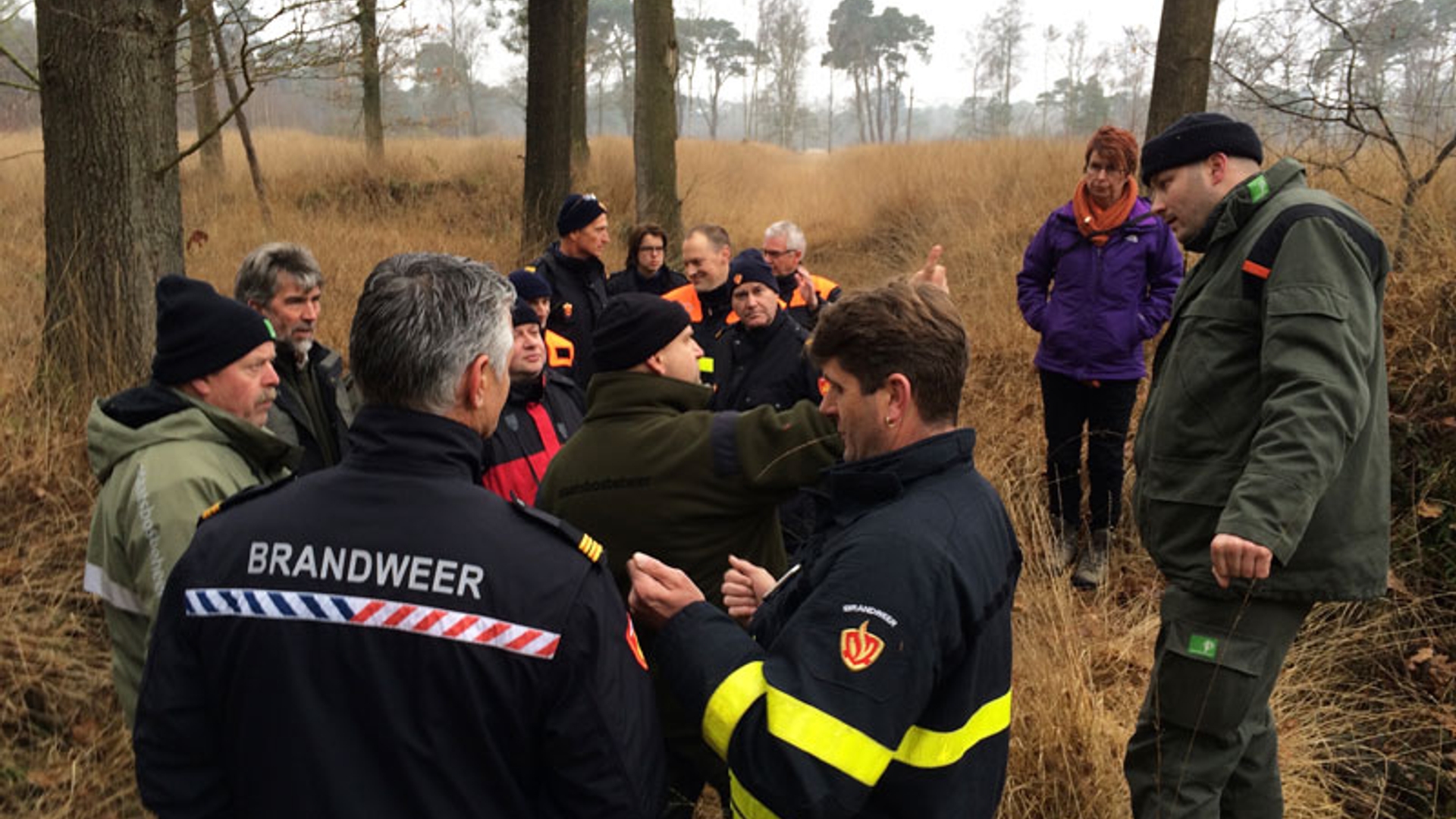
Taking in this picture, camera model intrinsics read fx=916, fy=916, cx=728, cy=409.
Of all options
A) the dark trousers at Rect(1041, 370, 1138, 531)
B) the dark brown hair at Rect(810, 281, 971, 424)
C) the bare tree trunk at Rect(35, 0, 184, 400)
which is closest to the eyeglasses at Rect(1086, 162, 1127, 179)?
the dark trousers at Rect(1041, 370, 1138, 531)

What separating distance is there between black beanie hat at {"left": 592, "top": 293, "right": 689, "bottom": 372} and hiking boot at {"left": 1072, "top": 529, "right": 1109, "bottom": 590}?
3110mm

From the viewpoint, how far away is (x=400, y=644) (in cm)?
128

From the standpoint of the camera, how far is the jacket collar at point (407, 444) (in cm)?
135

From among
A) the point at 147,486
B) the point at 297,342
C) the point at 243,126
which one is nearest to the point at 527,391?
the point at 297,342

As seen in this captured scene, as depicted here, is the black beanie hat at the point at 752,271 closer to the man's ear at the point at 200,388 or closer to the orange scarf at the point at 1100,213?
the orange scarf at the point at 1100,213

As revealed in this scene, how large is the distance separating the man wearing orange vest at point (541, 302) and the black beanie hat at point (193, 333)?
169 centimetres

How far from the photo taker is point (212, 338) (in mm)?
2217

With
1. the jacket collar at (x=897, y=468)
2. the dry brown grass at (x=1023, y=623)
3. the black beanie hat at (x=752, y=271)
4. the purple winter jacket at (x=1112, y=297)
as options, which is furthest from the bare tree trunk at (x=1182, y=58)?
the jacket collar at (x=897, y=468)

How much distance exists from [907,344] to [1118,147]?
329cm

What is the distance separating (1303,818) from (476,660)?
2842 millimetres

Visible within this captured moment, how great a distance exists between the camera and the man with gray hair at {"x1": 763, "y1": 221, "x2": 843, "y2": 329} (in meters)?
5.45

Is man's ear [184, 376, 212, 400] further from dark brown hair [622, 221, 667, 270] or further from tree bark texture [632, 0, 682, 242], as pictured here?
tree bark texture [632, 0, 682, 242]

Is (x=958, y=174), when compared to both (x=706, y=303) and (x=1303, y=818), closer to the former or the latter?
(x=706, y=303)

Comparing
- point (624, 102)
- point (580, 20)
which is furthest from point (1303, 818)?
point (624, 102)
